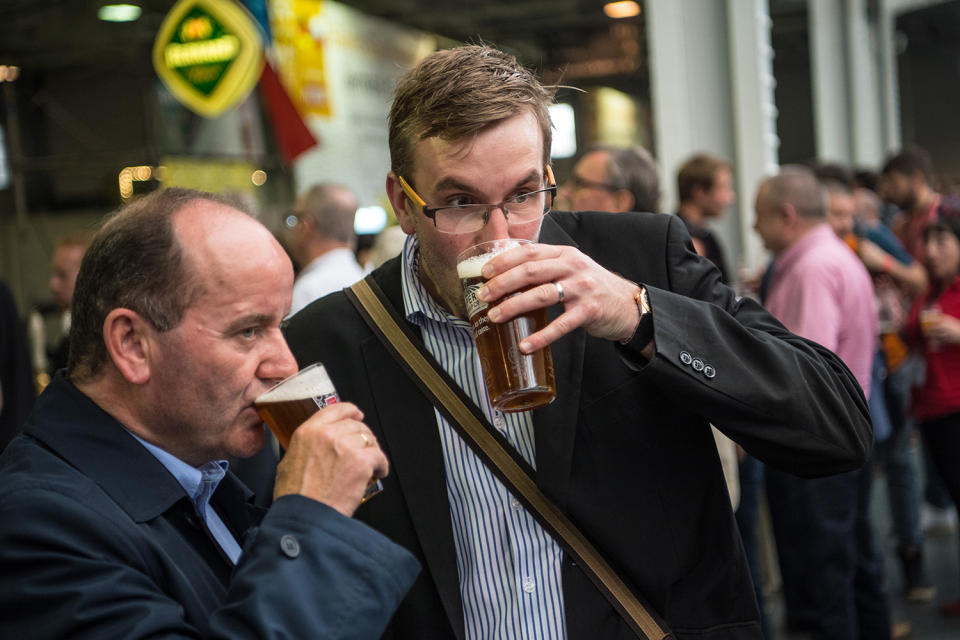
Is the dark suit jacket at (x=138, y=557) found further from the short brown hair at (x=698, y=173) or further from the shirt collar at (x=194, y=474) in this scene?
the short brown hair at (x=698, y=173)

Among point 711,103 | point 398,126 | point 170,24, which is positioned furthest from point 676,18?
point 398,126

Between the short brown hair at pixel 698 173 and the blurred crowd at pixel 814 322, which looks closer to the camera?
the blurred crowd at pixel 814 322

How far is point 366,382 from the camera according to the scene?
1.91m

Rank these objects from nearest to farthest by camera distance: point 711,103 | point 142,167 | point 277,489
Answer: point 277,489
point 711,103
point 142,167

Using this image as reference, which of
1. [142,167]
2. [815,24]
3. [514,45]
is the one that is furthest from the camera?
[815,24]

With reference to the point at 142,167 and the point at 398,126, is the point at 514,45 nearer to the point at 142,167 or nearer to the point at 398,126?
the point at 142,167

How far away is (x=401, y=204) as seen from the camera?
1.95 m

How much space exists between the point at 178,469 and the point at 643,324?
0.77 metres

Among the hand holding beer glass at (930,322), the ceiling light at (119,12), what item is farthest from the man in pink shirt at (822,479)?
the ceiling light at (119,12)

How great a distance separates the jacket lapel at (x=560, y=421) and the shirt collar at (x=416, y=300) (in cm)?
21

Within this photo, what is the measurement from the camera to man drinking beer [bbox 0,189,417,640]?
3.98 feet

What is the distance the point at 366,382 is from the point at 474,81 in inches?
23.4

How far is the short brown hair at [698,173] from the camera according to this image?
220 inches

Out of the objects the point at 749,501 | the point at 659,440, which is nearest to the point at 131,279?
the point at 659,440
